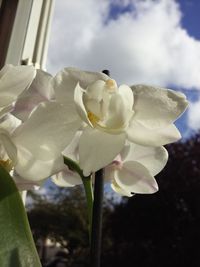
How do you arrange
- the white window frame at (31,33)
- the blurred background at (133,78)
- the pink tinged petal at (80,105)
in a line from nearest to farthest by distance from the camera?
the pink tinged petal at (80,105) < the white window frame at (31,33) < the blurred background at (133,78)

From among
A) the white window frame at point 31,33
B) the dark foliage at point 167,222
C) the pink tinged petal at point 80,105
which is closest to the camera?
the pink tinged petal at point 80,105

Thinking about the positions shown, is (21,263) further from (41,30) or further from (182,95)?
(41,30)

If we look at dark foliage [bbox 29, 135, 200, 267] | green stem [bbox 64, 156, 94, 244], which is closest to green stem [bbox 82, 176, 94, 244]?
green stem [bbox 64, 156, 94, 244]

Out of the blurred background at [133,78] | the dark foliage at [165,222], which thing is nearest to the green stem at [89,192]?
the blurred background at [133,78]

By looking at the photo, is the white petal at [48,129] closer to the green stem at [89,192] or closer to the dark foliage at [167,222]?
the green stem at [89,192]

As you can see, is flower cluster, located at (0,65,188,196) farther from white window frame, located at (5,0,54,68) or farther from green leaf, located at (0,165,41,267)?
white window frame, located at (5,0,54,68)

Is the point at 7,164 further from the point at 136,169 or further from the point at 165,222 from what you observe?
the point at 165,222

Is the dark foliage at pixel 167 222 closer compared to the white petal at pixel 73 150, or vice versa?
the white petal at pixel 73 150
